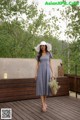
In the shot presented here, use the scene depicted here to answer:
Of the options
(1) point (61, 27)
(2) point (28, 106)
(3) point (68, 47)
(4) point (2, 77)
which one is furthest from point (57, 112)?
(1) point (61, 27)

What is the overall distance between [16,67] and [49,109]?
7.40 feet

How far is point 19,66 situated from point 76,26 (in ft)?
21.3

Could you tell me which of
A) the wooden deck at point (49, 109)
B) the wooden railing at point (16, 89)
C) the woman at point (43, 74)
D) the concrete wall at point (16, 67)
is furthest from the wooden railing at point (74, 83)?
the woman at point (43, 74)

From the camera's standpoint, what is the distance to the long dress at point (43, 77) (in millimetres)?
4949

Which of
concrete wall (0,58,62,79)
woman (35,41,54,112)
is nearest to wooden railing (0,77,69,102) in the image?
concrete wall (0,58,62,79)

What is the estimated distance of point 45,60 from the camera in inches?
199

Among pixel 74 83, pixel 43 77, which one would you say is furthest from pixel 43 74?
pixel 74 83

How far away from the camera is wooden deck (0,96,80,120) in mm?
4418

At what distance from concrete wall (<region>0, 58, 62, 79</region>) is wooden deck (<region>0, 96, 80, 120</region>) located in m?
1.09

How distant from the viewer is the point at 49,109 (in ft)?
17.0

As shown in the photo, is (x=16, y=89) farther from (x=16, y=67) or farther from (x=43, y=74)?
(x=43, y=74)

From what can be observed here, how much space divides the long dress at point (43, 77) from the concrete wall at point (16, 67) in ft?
6.60

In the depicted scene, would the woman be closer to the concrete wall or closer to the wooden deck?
the wooden deck

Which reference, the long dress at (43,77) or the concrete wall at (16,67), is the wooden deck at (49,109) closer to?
the long dress at (43,77)
